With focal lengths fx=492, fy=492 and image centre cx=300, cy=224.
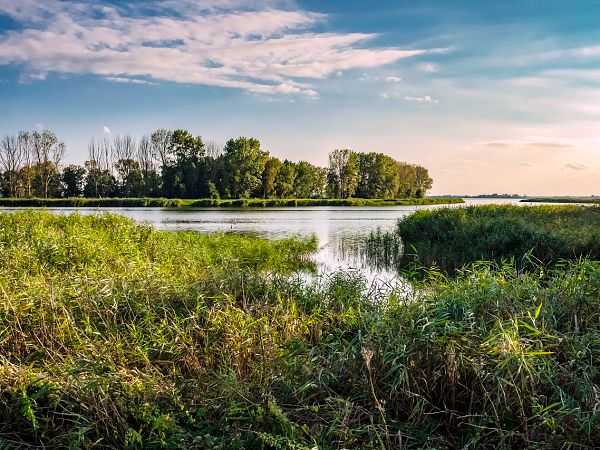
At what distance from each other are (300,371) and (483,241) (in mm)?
12532

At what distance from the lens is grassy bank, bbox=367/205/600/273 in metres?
13.9

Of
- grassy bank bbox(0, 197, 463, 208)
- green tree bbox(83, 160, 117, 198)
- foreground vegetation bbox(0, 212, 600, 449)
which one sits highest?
green tree bbox(83, 160, 117, 198)

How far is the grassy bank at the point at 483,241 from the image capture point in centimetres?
1394

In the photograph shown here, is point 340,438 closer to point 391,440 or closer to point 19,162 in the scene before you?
point 391,440

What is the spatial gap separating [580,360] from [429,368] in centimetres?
154

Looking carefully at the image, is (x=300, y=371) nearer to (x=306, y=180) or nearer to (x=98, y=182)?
(x=98, y=182)

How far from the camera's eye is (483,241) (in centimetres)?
1603

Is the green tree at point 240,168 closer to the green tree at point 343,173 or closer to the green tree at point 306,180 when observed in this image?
the green tree at point 306,180

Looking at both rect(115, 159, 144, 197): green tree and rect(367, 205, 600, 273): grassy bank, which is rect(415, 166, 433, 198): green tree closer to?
rect(115, 159, 144, 197): green tree

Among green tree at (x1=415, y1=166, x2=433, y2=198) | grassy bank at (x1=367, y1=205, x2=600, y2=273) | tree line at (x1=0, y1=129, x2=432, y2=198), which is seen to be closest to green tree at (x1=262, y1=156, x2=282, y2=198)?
tree line at (x1=0, y1=129, x2=432, y2=198)

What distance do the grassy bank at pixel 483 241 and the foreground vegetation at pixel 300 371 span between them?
5.10 meters

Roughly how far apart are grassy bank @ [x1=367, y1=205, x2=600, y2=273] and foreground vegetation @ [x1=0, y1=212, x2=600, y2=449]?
201 inches

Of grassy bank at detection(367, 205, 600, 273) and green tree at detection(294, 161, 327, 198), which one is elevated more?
green tree at detection(294, 161, 327, 198)

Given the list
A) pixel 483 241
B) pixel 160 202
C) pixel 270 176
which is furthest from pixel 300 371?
pixel 270 176
